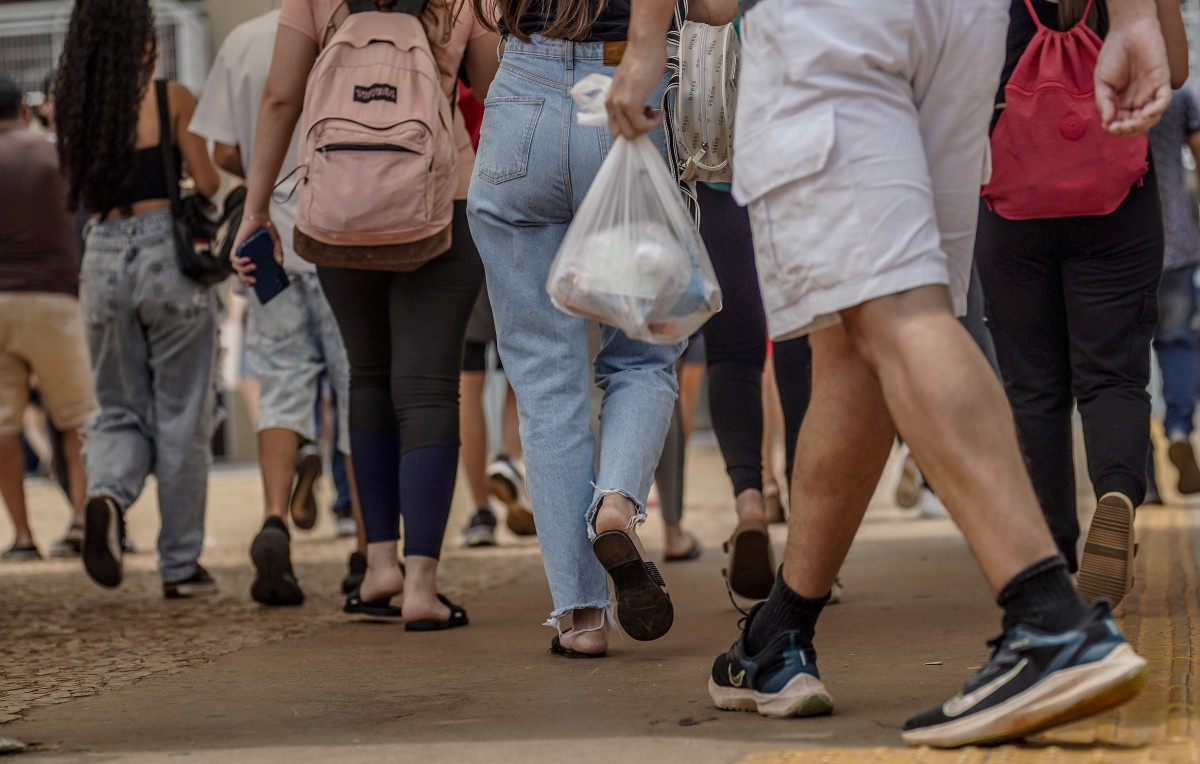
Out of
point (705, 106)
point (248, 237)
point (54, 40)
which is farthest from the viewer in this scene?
point (54, 40)

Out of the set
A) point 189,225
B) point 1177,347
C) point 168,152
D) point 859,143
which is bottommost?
point 1177,347

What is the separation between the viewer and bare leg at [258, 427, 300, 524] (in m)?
5.49

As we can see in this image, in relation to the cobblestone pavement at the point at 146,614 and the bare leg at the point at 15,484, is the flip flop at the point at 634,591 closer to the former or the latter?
the cobblestone pavement at the point at 146,614

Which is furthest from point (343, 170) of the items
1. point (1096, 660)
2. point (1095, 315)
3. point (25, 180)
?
point (25, 180)

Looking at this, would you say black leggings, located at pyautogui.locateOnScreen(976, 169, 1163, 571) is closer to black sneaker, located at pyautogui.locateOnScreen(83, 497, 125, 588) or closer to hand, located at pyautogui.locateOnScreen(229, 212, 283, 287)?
hand, located at pyautogui.locateOnScreen(229, 212, 283, 287)

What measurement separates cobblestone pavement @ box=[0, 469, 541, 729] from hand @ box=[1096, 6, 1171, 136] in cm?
237

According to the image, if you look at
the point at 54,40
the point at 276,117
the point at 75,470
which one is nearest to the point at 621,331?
the point at 276,117

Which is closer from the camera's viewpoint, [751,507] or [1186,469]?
[751,507]

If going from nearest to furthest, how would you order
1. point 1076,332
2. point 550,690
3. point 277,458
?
point 550,690 → point 1076,332 → point 277,458

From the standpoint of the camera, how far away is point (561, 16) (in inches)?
139

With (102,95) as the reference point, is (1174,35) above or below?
above

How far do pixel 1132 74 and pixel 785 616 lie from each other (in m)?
1.11

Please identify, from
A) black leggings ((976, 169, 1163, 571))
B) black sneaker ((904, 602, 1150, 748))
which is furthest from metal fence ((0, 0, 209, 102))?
black sneaker ((904, 602, 1150, 748))

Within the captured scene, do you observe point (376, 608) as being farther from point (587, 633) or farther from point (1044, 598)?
point (1044, 598)
